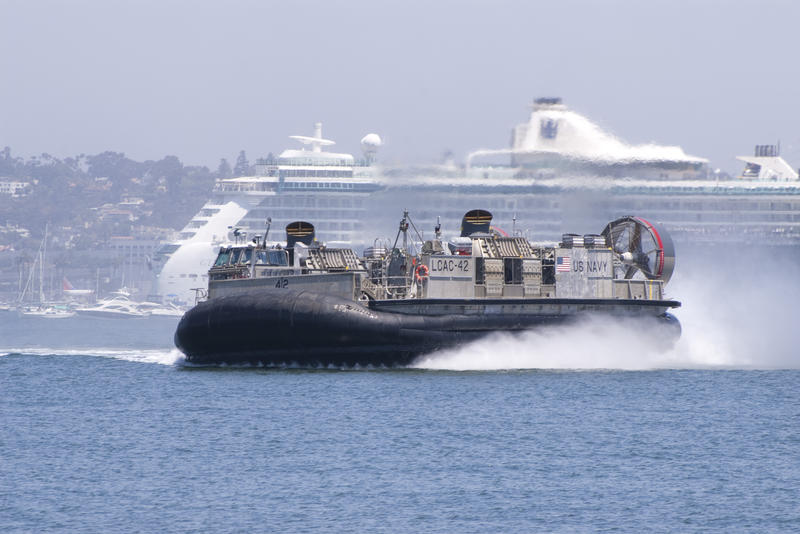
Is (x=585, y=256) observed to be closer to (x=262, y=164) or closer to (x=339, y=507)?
(x=339, y=507)

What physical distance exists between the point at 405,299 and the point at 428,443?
11706 millimetres

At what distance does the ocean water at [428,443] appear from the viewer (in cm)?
2395

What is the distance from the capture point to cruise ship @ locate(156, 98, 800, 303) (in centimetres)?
7581

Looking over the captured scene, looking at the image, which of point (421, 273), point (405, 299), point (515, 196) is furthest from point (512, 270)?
point (515, 196)

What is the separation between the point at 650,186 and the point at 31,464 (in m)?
55.6

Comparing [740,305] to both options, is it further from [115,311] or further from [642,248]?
[115,311]

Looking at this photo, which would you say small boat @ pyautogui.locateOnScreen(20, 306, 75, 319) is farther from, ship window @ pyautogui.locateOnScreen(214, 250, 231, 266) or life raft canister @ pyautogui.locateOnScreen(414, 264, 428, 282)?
life raft canister @ pyautogui.locateOnScreen(414, 264, 428, 282)

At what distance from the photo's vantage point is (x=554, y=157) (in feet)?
257

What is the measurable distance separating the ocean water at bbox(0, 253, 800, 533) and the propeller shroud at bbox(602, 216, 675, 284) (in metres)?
3.05

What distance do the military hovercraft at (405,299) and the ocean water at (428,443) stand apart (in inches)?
27.5

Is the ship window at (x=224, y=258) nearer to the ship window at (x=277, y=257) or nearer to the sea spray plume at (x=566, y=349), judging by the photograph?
the ship window at (x=277, y=257)

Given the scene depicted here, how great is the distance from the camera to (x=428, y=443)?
30.2m

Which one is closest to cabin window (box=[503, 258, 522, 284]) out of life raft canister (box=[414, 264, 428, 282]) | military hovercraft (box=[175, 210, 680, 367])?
military hovercraft (box=[175, 210, 680, 367])

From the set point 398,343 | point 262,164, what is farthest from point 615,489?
point 262,164
